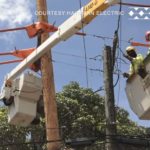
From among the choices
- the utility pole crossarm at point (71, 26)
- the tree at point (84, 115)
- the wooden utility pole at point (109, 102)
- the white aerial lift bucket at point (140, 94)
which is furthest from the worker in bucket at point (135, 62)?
the tree at point (84, 115)

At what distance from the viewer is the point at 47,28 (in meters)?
12.3

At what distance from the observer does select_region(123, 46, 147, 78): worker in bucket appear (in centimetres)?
1011

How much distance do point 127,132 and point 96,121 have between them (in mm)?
2071

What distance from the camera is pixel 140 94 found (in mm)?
10305

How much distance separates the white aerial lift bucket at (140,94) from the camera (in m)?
10.0

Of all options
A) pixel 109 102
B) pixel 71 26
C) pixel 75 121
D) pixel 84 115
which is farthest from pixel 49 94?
pixel 84 115

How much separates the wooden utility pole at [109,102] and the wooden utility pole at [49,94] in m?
1.17

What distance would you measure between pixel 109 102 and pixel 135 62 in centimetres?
195

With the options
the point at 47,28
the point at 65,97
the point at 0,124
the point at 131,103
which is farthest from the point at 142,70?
the point at 65,97

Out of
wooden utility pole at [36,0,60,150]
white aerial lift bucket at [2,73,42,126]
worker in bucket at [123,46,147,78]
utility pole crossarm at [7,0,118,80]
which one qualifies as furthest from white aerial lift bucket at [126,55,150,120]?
white aerial lift bucket at [2,73,42,126]

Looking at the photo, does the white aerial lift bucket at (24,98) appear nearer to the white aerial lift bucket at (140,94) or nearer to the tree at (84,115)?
the white aerial lift bucket at (140,94)

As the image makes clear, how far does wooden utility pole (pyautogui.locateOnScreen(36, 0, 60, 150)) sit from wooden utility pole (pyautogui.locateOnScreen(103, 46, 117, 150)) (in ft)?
3.84

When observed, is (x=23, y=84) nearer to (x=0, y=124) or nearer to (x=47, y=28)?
(x=47, y=28)

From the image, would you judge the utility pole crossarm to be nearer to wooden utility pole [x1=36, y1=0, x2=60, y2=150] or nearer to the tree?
wooden utility pole [x1=36, y1=0, x2=60, y2=150]
